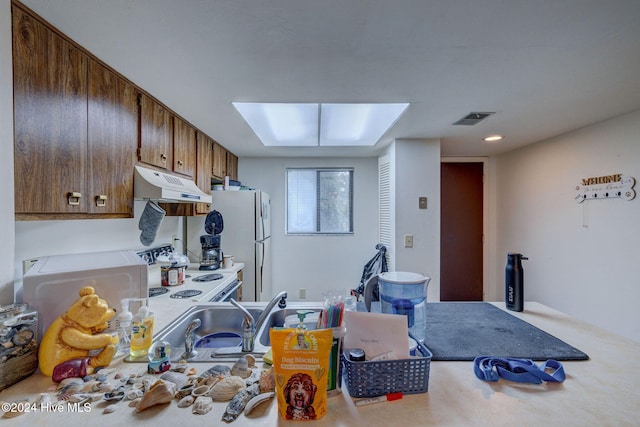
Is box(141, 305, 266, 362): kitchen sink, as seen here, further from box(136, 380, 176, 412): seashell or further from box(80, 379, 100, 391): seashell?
box(136, 380, 176, 412): seashell

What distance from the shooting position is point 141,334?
99 centimetres

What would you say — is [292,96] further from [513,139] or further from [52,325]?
[513,139]

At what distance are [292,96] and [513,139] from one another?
248cm

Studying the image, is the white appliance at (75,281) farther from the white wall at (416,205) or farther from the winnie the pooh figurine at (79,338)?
the white wall at (416,205)

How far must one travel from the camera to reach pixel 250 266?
2852mm

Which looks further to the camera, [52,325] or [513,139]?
[513,139]

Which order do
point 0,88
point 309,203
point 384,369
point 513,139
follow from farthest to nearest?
1. point 309,203
2. point 513,139
3. point 0,88
4. point 384,369

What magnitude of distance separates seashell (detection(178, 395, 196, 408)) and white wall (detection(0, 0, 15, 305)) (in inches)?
31.3

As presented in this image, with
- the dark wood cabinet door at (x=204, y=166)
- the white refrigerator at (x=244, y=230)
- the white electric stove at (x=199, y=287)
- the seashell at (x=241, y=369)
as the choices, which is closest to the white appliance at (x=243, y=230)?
the white refrigerator at (x=244, y=230)

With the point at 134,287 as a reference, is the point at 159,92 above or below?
above

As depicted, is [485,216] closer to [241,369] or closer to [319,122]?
[319,122]

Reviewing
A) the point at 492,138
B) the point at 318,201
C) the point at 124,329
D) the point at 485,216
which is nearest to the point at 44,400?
the point at 124,329

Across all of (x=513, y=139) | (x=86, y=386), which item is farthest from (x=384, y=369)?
(x=513, y=139)

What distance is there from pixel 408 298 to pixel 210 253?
2020 mm
